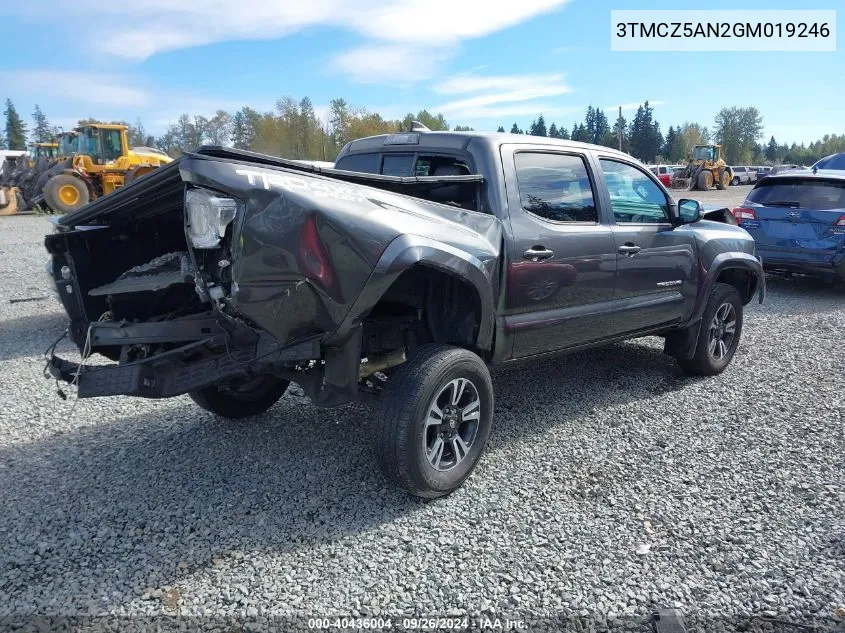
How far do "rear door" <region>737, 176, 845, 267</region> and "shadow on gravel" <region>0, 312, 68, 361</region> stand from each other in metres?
9.51

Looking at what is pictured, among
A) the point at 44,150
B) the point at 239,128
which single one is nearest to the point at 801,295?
the point at 44,150

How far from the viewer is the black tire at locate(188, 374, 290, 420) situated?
13.7 ft

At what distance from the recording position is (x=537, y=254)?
149 inches

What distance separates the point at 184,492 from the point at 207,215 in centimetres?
166

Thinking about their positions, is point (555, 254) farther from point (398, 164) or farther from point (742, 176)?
point (742, 176)

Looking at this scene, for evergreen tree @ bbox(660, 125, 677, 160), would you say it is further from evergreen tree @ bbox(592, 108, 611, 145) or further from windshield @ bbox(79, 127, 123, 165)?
windshield @ bbox(79, 127, 123, 165)

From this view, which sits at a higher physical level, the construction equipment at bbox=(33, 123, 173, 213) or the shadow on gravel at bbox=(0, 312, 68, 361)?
the construction equipment at bbox=(33, 123, 173, 213)

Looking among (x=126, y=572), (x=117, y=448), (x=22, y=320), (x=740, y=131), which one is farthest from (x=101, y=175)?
(x=740, y=131)

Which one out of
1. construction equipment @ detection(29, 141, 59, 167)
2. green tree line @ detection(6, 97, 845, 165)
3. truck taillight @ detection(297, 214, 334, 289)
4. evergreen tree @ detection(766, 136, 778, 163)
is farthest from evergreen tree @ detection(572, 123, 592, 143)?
truck taillight @ detection(297, 214, 334, 289)

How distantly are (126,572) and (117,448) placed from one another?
1.45 meters

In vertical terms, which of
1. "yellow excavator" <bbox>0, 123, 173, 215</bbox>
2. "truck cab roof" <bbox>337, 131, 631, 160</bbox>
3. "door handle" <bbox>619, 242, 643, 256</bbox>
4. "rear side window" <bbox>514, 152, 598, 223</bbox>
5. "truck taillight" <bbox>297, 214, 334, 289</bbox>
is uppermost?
"yellow excavator" <bbox>0, 123, 173, 215</bbox>

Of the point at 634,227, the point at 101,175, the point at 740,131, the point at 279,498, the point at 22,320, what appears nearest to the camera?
the point at 279,498

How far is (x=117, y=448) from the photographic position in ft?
13.2

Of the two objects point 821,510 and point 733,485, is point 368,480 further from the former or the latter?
point 821,510
